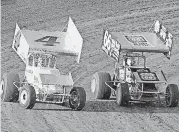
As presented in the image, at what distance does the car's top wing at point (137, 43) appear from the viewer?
21.9m

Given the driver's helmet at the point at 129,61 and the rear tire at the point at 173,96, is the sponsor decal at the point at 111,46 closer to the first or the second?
the driver's helmet at the point at 129,61

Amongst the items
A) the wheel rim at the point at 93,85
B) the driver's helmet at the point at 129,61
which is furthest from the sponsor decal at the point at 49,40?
the driver's helmet at the point at 129,61

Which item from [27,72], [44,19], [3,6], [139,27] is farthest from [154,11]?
[27,72]

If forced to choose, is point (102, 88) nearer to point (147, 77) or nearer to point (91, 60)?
point (147, 77)

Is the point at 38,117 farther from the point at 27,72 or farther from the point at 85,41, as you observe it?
the point at 85,41

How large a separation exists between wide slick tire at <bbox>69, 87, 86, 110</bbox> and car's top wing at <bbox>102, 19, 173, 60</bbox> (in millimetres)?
2205

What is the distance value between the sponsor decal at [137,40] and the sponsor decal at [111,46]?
897 millimetres

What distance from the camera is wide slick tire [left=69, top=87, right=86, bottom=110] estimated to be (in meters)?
20.0

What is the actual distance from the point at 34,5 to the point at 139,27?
24.1 feet

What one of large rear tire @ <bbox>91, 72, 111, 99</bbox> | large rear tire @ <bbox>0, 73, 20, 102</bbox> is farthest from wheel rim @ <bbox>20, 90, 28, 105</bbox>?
large rear tire @ <bbox>91, 72, 111, 99</bbox>

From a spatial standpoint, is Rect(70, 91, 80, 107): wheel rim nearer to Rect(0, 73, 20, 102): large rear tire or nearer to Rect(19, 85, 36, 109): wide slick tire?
Rect(19, 85, 36, 109): wide slick tire

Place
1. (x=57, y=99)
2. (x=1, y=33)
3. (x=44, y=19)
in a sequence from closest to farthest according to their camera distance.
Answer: (x=57, y=99) < (x=1, y=33) < (x=44, y=19)

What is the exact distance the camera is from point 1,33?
33500 millimetres

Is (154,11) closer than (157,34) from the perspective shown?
No
